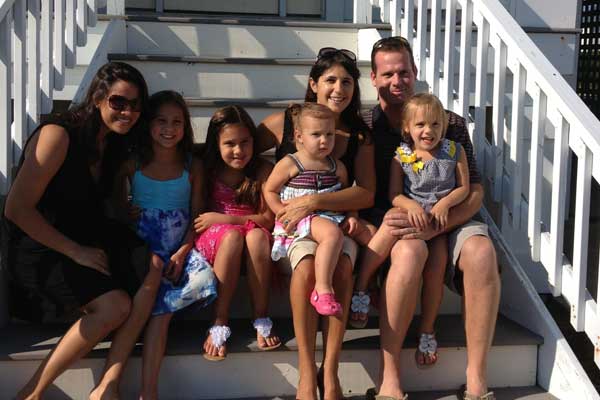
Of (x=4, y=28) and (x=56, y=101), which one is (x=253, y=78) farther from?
(x=4, y=28)

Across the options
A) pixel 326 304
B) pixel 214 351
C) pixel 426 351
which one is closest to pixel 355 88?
pixel 326 304

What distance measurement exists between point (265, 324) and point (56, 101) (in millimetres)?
1684

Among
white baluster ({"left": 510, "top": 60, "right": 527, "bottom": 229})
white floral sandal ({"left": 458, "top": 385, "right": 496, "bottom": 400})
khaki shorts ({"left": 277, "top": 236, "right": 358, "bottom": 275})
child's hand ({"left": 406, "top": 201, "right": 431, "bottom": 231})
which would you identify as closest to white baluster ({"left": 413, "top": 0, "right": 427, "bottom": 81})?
white baluster ({"left": 510, "top": 60, "right": 527, "bottom": 229})

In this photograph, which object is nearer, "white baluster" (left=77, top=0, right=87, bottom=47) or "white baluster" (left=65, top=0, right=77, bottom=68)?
"white baluster" (left=65, top=0, right=77, bottom=68)

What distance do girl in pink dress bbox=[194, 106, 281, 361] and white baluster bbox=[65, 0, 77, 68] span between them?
3.47ft

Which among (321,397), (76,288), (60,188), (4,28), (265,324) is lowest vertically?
(321,397)

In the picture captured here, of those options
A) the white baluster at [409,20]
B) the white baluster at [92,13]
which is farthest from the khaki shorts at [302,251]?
the white baluster at [92,13]

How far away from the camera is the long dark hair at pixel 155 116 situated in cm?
260

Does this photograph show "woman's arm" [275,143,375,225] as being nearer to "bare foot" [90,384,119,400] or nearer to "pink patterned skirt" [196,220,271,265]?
"pink patterned skirt" [196,220,271,265]

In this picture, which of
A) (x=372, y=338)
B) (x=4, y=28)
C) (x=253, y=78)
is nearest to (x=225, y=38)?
(x=253, y=78)

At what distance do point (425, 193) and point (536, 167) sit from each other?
46cm

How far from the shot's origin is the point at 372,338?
2.56m

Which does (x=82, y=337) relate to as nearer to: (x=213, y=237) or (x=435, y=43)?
(x=213, y=237)

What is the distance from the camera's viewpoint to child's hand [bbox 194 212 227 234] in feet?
8.43
